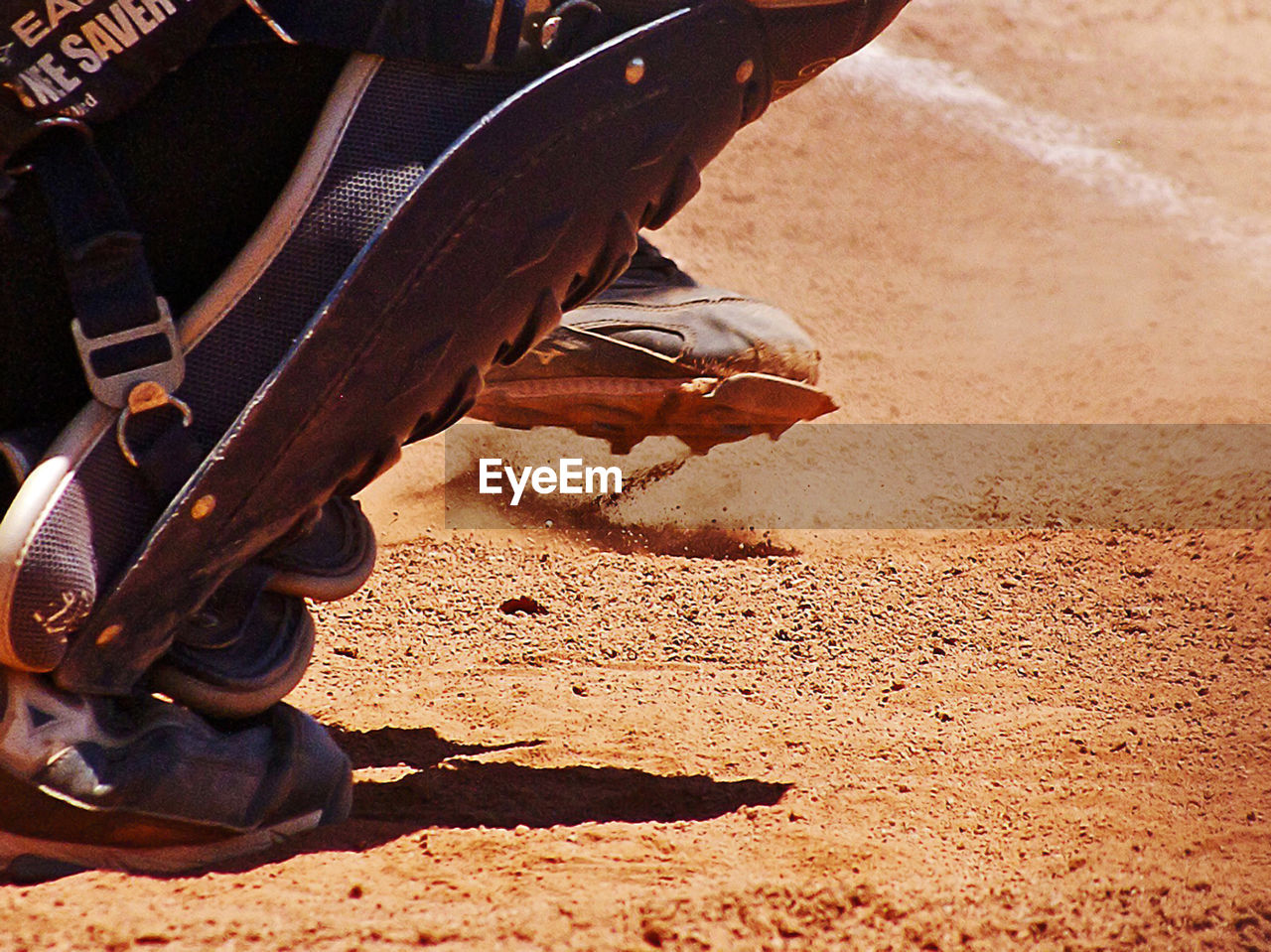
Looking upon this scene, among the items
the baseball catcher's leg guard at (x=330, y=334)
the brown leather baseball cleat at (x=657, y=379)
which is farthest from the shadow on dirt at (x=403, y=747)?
the brown leather baseball cleat at (x=657, y=379)

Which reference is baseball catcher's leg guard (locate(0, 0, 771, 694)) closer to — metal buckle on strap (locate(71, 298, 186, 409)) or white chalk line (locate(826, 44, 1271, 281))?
metal buckle on strap (locate(71, 298, 186, 409))

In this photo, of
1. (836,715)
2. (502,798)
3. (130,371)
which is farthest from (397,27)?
(836,715)

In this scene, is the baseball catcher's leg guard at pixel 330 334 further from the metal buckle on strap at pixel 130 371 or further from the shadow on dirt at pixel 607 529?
the shadow on dirt at pixel 607 529

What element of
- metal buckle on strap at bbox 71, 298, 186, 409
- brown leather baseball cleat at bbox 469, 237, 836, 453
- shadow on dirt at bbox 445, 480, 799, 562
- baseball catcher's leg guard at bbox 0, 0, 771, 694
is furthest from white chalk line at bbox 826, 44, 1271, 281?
metal buckle on strap at bbox 71, 298, 186, 409

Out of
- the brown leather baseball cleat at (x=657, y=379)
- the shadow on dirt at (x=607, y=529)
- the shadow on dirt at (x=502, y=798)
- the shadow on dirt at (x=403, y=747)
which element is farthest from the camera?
the shadow on dirt at (x=607, y=529)

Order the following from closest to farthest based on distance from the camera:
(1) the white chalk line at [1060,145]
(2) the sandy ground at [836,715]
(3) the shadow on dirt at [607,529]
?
(2) the sandy ground at [836,715]
(3) the shadow on dirt at [607,529]
(1) the white chalk line at [1060,145]

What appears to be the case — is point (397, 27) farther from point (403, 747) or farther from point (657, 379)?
point (657, 379)

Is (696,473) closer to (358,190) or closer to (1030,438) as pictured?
(1030,438)
